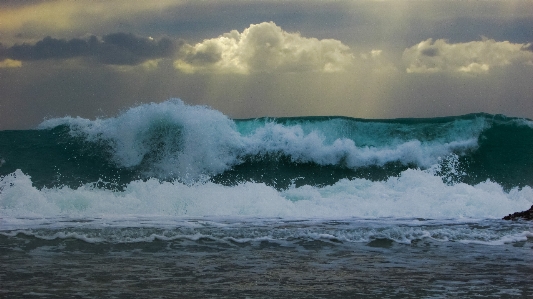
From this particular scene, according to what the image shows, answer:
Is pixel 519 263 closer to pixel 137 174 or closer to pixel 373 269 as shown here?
pixel 373 269

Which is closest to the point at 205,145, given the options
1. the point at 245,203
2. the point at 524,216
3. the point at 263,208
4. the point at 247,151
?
the point at 247,151

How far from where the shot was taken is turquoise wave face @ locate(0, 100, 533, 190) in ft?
51.9

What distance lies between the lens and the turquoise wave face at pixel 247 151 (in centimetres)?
1580

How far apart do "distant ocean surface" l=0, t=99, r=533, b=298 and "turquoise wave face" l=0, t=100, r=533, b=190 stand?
0.05m

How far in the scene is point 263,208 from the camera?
10773 millimetres

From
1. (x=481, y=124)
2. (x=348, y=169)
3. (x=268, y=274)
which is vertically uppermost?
(x=481, y=124)

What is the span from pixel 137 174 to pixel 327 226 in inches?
326

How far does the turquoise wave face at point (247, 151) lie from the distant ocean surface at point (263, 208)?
50mm

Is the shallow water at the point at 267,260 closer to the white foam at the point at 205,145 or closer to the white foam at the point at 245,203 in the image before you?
the white foam at the point at 245,203

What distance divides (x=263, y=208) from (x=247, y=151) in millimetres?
6052

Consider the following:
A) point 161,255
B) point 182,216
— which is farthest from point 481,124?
point 161,255

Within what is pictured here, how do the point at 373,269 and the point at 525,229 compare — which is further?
the point at 525,229

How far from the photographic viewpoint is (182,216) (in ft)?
32.8

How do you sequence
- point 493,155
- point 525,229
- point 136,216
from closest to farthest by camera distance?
point 525,229 < point 136,216 < point 493,155
